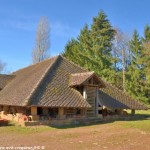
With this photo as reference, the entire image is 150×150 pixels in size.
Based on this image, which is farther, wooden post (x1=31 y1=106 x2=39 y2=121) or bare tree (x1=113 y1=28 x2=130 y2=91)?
Answer: bare tree (x1=113 y1=28 x2=130 y2=91)

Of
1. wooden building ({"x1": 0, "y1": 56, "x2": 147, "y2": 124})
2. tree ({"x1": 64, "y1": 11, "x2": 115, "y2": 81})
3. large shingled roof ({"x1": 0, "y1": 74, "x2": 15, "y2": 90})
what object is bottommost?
wooden building ({"x1": 0, "y1": 56, "x2": 147, "y2": 124})

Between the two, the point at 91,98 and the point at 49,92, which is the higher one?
the point at 49,92

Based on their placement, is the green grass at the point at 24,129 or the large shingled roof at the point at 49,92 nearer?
the green grass at the point at 24,129

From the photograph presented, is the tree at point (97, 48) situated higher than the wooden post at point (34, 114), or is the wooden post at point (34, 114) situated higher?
the tree at point (97, 48)

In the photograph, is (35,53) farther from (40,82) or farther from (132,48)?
(40,82)

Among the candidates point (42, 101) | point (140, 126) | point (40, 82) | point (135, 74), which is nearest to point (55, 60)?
point (40, 82)

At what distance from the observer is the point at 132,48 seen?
5119 centimetres

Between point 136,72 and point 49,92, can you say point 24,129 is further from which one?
point 136,72

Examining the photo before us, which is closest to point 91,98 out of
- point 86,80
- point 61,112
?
point 86,80

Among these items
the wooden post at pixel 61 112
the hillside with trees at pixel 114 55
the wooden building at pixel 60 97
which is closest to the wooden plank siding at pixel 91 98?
the wooden building at pixel 60 97

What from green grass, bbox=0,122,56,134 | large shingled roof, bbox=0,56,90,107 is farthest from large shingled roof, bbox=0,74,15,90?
green grass, bbox=0,122,56,134

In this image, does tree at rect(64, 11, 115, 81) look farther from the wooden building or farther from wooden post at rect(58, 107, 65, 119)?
wooden post at rect(58, 107, 65, 119)

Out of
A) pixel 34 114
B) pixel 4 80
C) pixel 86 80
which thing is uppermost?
pixel 4 80

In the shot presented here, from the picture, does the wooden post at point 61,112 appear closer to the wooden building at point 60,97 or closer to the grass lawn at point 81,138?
the wooden building at point 60,97
